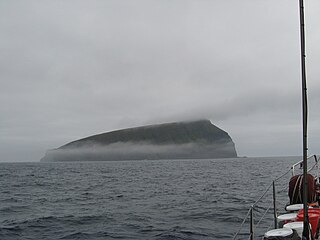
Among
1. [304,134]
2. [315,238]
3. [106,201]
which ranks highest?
[304,134]

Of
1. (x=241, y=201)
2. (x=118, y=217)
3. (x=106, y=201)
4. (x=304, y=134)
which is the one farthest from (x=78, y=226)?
(x=304, y=134)

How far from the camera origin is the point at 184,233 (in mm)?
15836

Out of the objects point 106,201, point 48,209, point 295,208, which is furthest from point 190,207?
point 295,208

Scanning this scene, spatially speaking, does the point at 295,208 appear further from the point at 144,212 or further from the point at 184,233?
the point at 144,212

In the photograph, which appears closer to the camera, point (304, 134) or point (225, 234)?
point (304, 134)

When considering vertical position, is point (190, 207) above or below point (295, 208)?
below

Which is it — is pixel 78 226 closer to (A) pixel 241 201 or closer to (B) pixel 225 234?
(B) pixel 225 234

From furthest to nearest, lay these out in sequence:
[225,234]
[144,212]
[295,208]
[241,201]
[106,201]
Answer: [106,201] → [241,201] → [144,212] → [225,234] → [295,208]

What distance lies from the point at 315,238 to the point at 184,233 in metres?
9.01

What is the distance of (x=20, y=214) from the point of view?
22.4 meters

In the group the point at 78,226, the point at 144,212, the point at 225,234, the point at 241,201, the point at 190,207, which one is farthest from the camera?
the point at 241,201

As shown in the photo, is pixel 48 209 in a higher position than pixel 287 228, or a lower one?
lower

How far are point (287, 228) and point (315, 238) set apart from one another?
0.53 metres

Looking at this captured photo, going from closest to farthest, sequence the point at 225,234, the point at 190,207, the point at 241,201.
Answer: the point at 225,234 < the point at 190,207 < the point at 241,201
